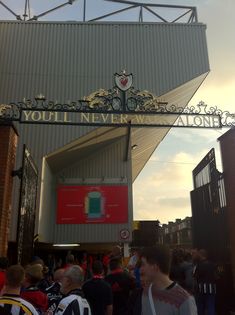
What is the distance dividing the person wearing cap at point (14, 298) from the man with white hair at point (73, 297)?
1.01 ft

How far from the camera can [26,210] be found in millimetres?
8281

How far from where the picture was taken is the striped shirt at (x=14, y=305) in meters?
3.40

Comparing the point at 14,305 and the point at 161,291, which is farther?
the point at 14,305

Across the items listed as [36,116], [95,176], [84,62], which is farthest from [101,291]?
[84,62]

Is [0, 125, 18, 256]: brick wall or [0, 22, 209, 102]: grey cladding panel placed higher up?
[0, 22, 209, 102]: grey cladding panel

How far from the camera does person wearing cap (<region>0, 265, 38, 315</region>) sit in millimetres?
3414

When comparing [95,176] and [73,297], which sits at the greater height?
[95,176]

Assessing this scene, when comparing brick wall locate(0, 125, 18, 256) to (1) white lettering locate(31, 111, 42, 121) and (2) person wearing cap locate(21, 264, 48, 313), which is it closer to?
(1) white lettering locate(31, 111, 42, 121)

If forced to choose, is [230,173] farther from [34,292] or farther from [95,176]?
[95,176]

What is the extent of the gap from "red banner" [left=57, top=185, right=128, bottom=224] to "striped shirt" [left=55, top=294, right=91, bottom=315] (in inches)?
604

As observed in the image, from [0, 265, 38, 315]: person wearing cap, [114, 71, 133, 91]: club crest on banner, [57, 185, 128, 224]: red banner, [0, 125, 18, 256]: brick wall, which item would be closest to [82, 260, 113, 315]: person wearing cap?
[0, 265, 38, 315]: person wearing cap

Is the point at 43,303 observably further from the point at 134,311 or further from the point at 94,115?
the point at 94,115

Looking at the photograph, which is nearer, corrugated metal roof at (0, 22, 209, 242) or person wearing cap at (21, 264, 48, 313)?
person wearing cap at (21, 264, 48, 313)

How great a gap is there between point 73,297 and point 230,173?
21.7 feet
